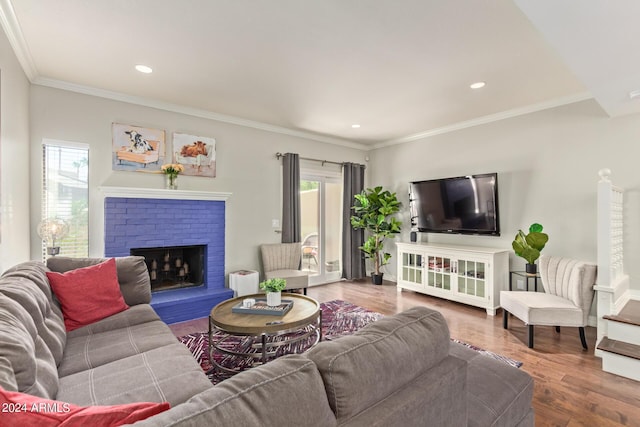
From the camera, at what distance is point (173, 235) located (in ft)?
13.0

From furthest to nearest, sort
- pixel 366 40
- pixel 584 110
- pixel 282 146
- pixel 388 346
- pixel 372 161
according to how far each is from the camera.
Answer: pixel 372 161 → pixel 282 146 → pixel 584 110 → pixel 366 40 → pixel 388 346

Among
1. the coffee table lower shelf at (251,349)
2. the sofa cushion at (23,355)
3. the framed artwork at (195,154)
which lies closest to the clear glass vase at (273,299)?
the coffee table lower shelf at (251,349)

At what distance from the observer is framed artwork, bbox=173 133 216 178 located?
4117 millimetres

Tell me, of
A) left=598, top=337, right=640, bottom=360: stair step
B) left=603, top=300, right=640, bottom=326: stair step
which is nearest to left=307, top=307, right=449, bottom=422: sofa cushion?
left=598, top=337, right=640, bottom=360: stair step

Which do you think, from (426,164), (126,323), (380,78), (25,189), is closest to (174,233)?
(25,189)

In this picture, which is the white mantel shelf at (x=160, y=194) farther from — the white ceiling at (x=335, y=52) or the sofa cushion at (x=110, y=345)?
the sofa cushion at (x=110, y=345)

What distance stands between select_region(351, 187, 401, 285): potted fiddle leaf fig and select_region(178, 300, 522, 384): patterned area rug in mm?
1485

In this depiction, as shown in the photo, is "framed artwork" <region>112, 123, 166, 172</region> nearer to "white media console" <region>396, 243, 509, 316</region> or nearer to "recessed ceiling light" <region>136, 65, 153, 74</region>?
"recessed ceiling light" <region>136, 65, 153, 74</region>

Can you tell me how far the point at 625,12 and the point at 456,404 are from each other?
7.07 feet

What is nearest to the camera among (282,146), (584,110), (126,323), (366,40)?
(126,323)

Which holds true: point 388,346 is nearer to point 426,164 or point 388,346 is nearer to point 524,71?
point 524,71

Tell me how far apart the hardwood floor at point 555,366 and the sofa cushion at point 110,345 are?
1211 mm

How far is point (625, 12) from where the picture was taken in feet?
5.43

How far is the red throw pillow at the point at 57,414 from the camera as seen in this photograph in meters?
0.64
